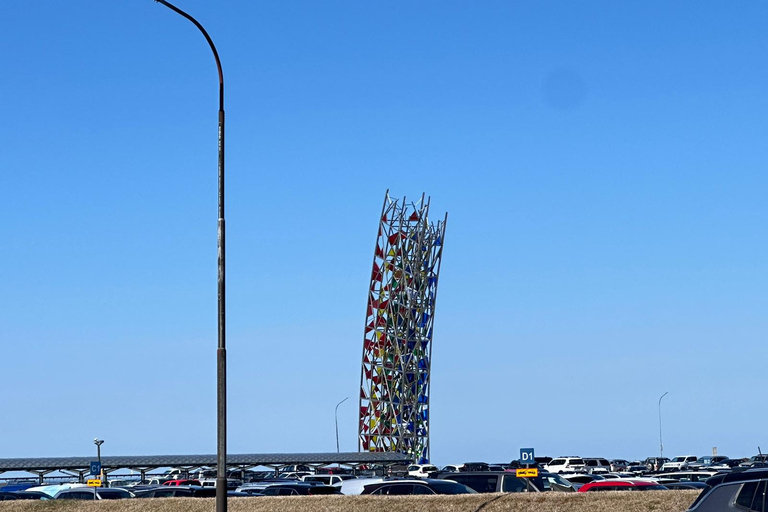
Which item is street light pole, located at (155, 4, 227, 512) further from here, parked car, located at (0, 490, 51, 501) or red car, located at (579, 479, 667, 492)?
parked car, located at (0, 490, 51, 501)

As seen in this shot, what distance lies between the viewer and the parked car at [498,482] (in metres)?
31.6

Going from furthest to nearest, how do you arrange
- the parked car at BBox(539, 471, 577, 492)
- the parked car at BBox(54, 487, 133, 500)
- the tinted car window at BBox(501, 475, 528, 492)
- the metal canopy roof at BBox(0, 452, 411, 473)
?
the metal canopy roof at BBox(0, 452, 411, 473), the parked car at BBox(539, 471, 577, 492), the parked car at BBox(54, 487, 133, 500), the tinted car window at BBox(501, 475, 528, 492)

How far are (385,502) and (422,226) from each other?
61201 mm

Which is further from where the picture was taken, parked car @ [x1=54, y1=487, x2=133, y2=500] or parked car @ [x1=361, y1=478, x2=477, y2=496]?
parked car @ [x1=54, y1=487, x2=133, y2=500]

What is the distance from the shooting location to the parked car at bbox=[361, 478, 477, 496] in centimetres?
3031

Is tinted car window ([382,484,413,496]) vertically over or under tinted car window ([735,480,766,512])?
under

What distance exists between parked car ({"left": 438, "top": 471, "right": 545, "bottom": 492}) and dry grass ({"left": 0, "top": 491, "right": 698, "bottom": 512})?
314cm

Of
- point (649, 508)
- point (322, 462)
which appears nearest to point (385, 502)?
point (649, 508)

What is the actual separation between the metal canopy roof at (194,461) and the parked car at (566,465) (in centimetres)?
1207

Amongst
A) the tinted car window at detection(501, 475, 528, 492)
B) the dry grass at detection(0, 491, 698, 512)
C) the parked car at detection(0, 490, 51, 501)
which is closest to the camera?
the dry grass at detection(0, 491, 698, 512)

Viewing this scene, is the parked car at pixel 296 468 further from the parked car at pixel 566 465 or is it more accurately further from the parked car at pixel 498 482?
the parked car at pixel 498 482

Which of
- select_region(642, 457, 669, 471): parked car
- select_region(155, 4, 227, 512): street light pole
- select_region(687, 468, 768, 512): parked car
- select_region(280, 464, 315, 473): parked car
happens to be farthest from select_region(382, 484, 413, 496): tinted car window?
select_region(642, 457, 669, 471): parked car

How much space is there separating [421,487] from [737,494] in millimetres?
14458

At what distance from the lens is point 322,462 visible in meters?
79.8
